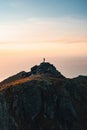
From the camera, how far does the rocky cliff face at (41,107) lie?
14138 centimetres

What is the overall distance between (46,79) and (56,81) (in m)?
5.23

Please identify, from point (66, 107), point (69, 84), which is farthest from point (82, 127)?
point (69, 84)

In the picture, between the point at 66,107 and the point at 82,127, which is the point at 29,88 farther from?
the point at 82,127

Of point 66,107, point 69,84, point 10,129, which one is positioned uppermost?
point 69,84

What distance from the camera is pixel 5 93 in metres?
150

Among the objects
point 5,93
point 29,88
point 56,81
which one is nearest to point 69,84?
point 56,81

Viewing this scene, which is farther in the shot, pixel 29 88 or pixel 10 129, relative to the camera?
pixel 29 88

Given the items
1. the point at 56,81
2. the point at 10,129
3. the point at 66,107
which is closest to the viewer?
the point at 10,129

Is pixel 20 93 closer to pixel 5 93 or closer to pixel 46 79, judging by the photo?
pixel 5 93

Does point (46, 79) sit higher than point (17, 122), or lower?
higher

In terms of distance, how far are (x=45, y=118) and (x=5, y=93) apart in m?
23.2

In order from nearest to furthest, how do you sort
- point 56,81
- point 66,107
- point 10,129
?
point 10,129 < point 66,107 < point 56,81

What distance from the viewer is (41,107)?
145m

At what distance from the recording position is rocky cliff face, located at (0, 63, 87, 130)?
464 ft
